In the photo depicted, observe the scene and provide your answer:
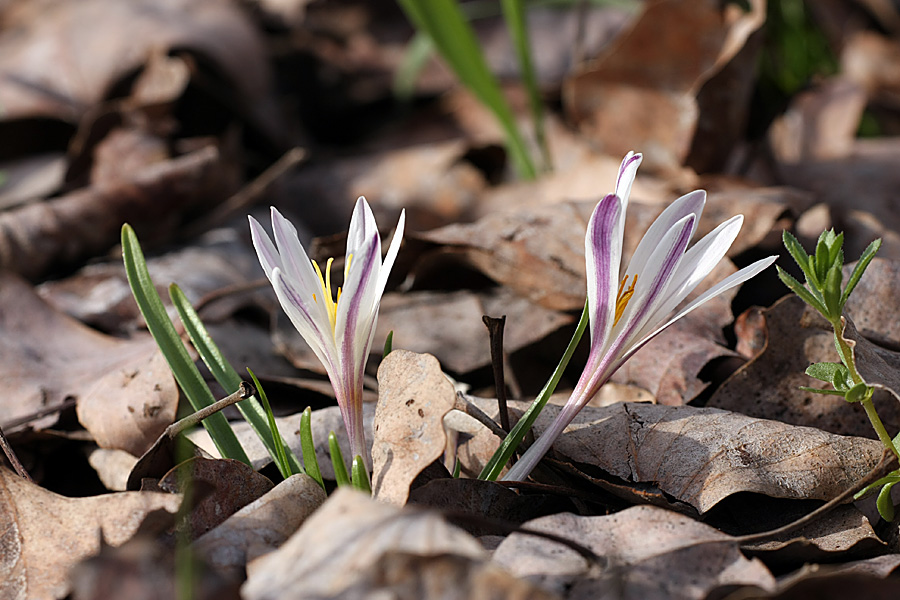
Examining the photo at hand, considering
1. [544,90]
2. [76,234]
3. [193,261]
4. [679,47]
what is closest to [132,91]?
[76,234]

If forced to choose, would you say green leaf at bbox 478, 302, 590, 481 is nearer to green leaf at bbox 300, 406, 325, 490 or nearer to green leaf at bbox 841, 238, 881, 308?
green leaf at bbox 300, 406, 325, 490

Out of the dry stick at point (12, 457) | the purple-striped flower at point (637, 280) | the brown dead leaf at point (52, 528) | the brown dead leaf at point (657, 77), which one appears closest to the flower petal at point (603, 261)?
the purple-striped flower at point (637, 280)

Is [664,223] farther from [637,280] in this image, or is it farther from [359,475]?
[359,475]

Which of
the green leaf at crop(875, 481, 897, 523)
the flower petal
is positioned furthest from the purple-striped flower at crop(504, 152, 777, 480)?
the green leaf at crop(875, 481, 897, 523)

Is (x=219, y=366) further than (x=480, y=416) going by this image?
Yes

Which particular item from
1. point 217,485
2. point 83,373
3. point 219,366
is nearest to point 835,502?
point 217,485

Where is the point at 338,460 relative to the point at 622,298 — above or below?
below
